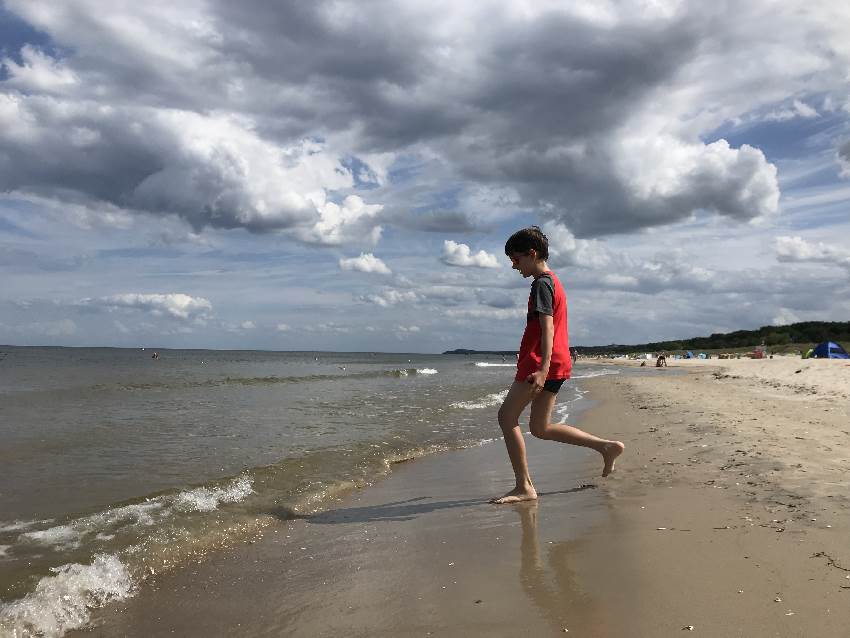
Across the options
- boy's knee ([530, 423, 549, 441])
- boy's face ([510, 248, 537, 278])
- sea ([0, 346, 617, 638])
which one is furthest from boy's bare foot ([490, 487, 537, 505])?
boy's face ([510, 248, 537, 278])

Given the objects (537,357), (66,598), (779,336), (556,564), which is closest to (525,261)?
(537,357)

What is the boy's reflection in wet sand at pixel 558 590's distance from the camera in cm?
247

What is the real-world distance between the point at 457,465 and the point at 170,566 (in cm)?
400

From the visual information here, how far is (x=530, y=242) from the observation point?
15.8ft

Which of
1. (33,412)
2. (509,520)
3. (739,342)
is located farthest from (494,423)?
(739,342)

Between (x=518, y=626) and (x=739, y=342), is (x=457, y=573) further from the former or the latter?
(x=739, y=342)

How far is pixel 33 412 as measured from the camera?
45.4 ft

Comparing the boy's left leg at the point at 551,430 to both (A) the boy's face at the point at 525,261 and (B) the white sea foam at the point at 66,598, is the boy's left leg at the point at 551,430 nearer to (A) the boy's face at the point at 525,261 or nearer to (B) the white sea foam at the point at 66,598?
(A) the boy's face at the point at 525,261

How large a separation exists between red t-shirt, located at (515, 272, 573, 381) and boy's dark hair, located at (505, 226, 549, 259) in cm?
21

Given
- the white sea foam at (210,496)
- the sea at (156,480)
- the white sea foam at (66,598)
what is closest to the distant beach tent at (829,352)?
the sea at (156,480)

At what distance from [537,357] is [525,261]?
83cm

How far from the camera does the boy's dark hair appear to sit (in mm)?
4821

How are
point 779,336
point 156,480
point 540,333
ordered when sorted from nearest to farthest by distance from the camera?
point 540,333 → point 156,480 → point 779,336

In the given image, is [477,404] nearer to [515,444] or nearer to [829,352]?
[515,444]
